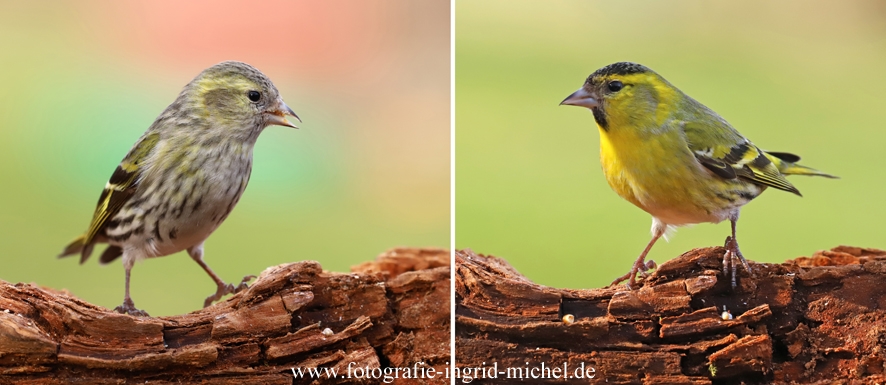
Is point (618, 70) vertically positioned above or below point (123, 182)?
above

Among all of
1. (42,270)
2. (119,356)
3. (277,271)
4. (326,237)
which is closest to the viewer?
(119,356)

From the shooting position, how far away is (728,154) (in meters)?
2.83

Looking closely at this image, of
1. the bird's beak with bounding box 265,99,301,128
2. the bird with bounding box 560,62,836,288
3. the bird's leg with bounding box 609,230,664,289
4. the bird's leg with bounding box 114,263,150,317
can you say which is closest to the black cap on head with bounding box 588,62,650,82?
the bird with bounding box 560,62,836,288

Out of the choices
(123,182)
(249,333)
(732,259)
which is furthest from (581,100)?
(123,182)

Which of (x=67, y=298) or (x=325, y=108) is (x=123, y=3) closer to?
(x=325, y=108)

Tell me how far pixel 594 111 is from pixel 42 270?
8.04 feet

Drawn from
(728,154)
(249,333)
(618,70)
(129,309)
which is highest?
(618,70)

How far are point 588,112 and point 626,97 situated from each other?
0.16 m

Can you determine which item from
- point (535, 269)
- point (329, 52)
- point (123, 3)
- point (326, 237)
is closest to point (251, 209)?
point (326, 237)

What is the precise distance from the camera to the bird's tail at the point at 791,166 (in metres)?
2.95

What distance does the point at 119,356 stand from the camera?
254 centimetres

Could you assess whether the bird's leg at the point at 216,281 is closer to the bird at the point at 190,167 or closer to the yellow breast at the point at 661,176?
the bird at the point at 190,167

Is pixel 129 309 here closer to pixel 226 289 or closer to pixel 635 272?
pixel 226 289

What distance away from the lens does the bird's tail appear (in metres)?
2.95
